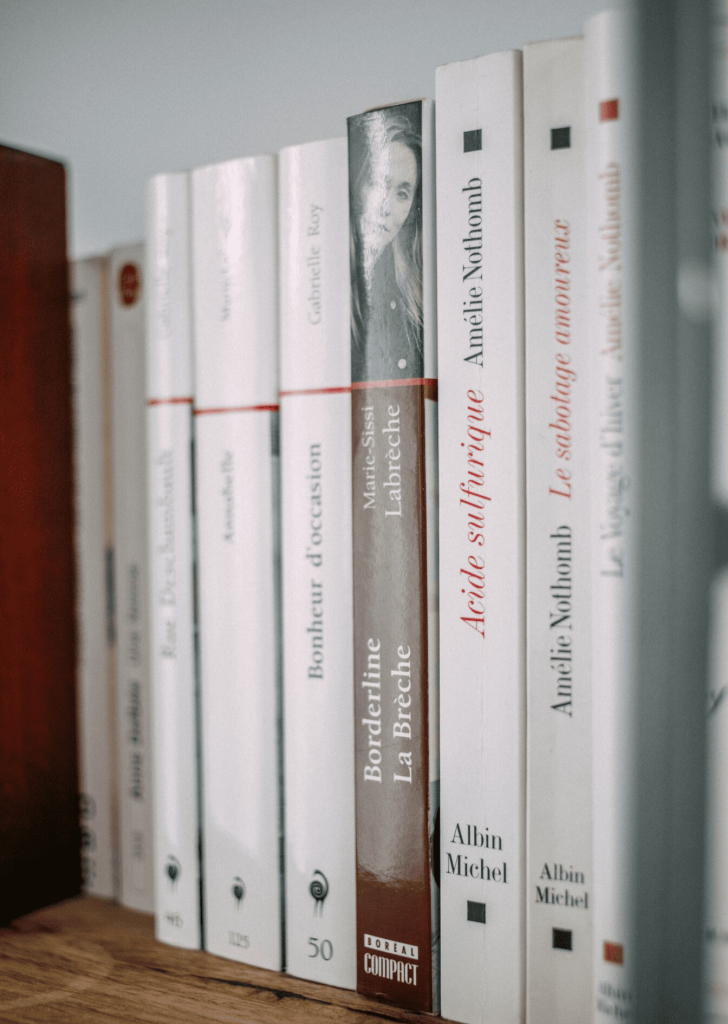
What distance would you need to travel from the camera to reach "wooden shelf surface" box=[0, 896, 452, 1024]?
15.6 inches

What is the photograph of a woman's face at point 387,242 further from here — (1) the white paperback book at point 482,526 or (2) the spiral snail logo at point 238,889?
(2) the spiral snail logo at point 238,889

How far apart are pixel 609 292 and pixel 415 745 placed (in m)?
0.22

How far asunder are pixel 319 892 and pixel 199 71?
59cm

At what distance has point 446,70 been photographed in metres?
0.37

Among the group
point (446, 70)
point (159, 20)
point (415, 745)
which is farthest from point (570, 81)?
point (159, 20)

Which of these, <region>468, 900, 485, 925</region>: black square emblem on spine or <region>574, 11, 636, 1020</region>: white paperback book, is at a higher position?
<region>574, 11, 636, 1020</region>: white paperback book

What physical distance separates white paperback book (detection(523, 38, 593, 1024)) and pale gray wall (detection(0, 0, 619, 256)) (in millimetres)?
213

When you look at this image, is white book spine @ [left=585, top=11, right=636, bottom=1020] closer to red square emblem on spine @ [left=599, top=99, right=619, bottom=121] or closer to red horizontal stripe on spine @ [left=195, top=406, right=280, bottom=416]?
red square emblem on spine @ [left=599, top=99, right=619, bottom=121]

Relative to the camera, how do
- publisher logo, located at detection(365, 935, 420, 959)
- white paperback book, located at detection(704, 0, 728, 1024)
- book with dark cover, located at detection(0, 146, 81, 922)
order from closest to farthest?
1. white paperback book, located at detection(704, 0, 728, 1024)
2. publisher logo, located at detection(365, 935, 420, 959)
3. book with dark cover, located at detection(0, 146, 81, 922)

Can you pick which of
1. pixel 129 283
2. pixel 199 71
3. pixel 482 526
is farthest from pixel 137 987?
pixel 199 71

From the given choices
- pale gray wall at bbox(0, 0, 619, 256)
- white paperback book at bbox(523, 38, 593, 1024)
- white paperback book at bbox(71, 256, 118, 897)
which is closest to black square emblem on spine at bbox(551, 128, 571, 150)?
white paperback book at bbox(523, 38, 593, 1024)

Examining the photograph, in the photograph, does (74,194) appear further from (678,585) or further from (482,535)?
(678,585)

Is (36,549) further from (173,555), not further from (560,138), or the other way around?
(560,138)

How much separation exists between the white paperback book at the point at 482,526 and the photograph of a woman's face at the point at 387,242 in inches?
0.5
